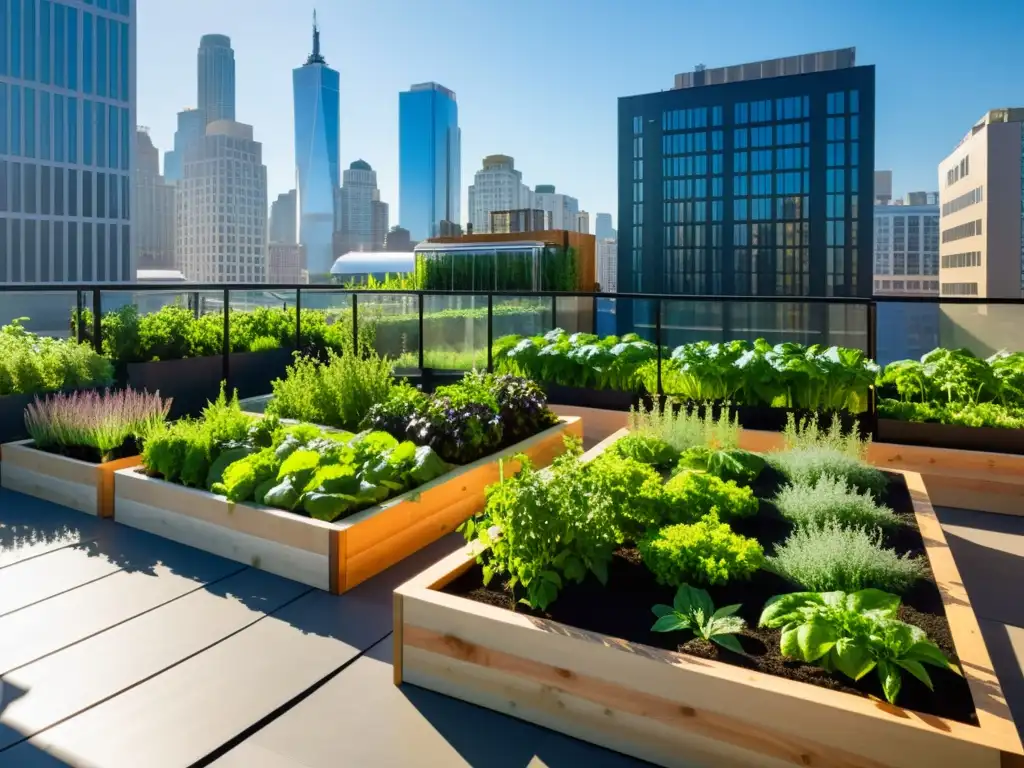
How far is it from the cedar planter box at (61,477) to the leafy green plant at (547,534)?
2240mm

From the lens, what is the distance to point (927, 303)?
4930mm

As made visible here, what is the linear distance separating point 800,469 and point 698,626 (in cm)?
155

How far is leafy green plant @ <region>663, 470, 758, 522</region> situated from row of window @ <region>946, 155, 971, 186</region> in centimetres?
9116

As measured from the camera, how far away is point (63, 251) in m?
57.7

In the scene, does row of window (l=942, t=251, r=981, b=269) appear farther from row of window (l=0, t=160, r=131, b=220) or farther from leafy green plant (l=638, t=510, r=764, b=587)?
leafy green plant (l=638, t=510, r=764, b=587)

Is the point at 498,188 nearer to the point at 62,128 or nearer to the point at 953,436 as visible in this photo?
the point at 62,128

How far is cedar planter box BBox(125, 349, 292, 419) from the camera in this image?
6.27 metres

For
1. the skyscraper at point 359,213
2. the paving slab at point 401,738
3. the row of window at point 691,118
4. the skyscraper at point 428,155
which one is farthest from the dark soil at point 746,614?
the skyscraper at point 428,155

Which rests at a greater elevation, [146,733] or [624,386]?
[624,386]

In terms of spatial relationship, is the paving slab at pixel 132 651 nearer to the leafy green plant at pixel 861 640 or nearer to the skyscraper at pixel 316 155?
the leafy green plant at pixel 861 640

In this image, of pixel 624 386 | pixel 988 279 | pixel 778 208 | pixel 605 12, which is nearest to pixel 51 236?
pixel 605 12

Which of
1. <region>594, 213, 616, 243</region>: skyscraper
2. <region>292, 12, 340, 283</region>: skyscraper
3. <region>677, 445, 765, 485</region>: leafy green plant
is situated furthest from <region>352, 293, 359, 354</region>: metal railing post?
<region>594, 213, 616, 243</region>: skyscraper

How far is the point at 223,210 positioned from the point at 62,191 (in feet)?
205

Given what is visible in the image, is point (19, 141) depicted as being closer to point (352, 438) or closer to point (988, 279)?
point (352, 438)
